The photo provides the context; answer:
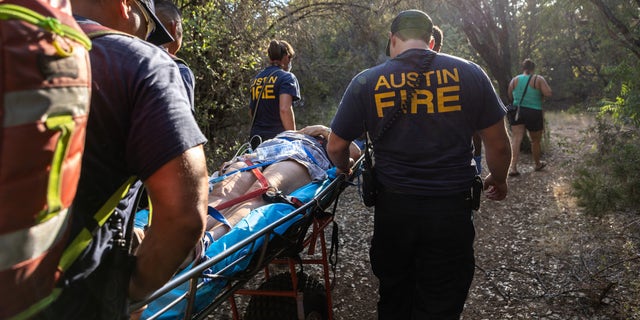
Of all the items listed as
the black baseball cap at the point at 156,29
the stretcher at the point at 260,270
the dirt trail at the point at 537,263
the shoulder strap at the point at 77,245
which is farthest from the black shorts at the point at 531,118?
the shoulder strap at the point at 77,245

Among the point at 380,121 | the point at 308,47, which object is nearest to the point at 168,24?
the point at 380,121

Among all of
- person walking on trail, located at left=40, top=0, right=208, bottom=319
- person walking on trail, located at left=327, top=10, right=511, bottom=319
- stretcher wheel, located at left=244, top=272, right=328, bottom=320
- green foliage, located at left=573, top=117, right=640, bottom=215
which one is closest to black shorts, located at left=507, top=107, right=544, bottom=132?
green foliage, located at left=573, top=117, right=640, bottom=215

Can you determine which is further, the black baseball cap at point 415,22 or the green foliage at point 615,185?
the green foliage at point 615,185

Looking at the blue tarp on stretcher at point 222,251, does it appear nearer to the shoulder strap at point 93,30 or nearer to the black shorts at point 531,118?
the shoulder strap at point 93,30

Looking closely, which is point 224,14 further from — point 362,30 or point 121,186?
point 121,186

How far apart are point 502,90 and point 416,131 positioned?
785 centimetres

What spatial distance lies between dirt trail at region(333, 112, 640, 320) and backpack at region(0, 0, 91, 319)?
123 inches

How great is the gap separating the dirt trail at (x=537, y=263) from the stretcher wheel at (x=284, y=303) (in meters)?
0.75

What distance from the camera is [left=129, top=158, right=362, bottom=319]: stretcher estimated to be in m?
1.84

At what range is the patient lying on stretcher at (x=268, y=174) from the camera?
2.82 meters

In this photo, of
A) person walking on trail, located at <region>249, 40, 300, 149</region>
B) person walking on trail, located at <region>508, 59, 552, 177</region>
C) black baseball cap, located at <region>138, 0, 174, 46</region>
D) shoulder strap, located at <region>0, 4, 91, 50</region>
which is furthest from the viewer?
person walking on trail, located at <region>508, 59, 552, 177</region>

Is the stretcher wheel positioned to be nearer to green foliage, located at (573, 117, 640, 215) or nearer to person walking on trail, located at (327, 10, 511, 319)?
person walking on trail, located at (327, 10, 511, 319)

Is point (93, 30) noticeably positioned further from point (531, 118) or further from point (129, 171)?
point (531, 118)

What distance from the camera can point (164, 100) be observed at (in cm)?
117
